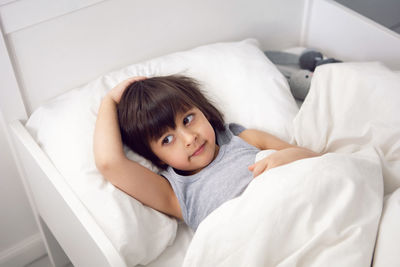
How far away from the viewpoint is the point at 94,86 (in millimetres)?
1090

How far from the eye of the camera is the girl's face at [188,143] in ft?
3.09

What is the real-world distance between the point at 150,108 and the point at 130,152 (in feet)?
0.35

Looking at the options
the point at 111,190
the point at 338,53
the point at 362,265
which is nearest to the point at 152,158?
the point at 111,190

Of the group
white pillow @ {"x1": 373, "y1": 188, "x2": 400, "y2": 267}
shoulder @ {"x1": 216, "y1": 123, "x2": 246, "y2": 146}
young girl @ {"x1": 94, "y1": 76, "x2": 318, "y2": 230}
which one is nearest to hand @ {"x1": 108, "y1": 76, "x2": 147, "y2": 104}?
young girl @ {"x1": 94, "y1": 76, "x2": 318, "y2": 230}

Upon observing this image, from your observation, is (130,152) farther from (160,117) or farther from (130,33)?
(130,33)

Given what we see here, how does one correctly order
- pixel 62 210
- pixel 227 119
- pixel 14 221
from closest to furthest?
pixel 62 210 < pixel 227 119 < pixel 14 221

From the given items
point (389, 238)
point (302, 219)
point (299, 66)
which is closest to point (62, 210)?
point (302, 219)

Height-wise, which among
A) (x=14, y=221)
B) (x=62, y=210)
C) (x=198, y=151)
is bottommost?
(x=14, y=221)

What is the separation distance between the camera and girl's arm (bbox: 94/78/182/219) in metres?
0.90

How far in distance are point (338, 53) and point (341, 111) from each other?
44 centimetres

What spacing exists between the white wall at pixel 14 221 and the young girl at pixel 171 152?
38 cm

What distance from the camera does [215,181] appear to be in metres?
→ 0.95

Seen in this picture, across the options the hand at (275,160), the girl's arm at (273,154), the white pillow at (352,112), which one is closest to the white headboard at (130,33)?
the white pillow at (352,112)

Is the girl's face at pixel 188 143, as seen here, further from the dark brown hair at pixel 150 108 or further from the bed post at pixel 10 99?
the bed post at pixel 10 99
